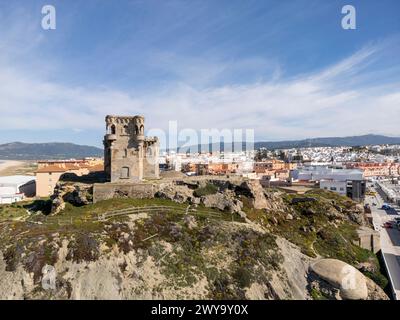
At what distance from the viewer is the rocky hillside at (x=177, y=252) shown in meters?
20.8

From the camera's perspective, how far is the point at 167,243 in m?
25.1

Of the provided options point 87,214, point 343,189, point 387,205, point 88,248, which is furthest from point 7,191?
point 387,205

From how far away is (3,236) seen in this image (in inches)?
925

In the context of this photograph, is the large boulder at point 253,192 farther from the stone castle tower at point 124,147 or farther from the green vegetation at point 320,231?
the stone castle tower at point 124,147

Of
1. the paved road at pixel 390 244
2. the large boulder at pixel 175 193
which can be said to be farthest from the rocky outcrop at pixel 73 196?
the paved road at pixel 390 244

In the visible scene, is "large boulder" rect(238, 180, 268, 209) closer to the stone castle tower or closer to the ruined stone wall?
the ruined stone wall

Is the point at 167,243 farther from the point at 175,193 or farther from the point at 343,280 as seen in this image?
the point at 343,280

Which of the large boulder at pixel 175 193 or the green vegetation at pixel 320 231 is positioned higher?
the large boulder at pixel 175 193

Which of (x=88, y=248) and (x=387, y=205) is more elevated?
(x=88, y=248)

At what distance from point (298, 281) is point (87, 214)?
58.1 ft

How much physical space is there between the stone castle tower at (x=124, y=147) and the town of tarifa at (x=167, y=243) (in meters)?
0.11

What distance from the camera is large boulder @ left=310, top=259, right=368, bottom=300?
78.8 ft
